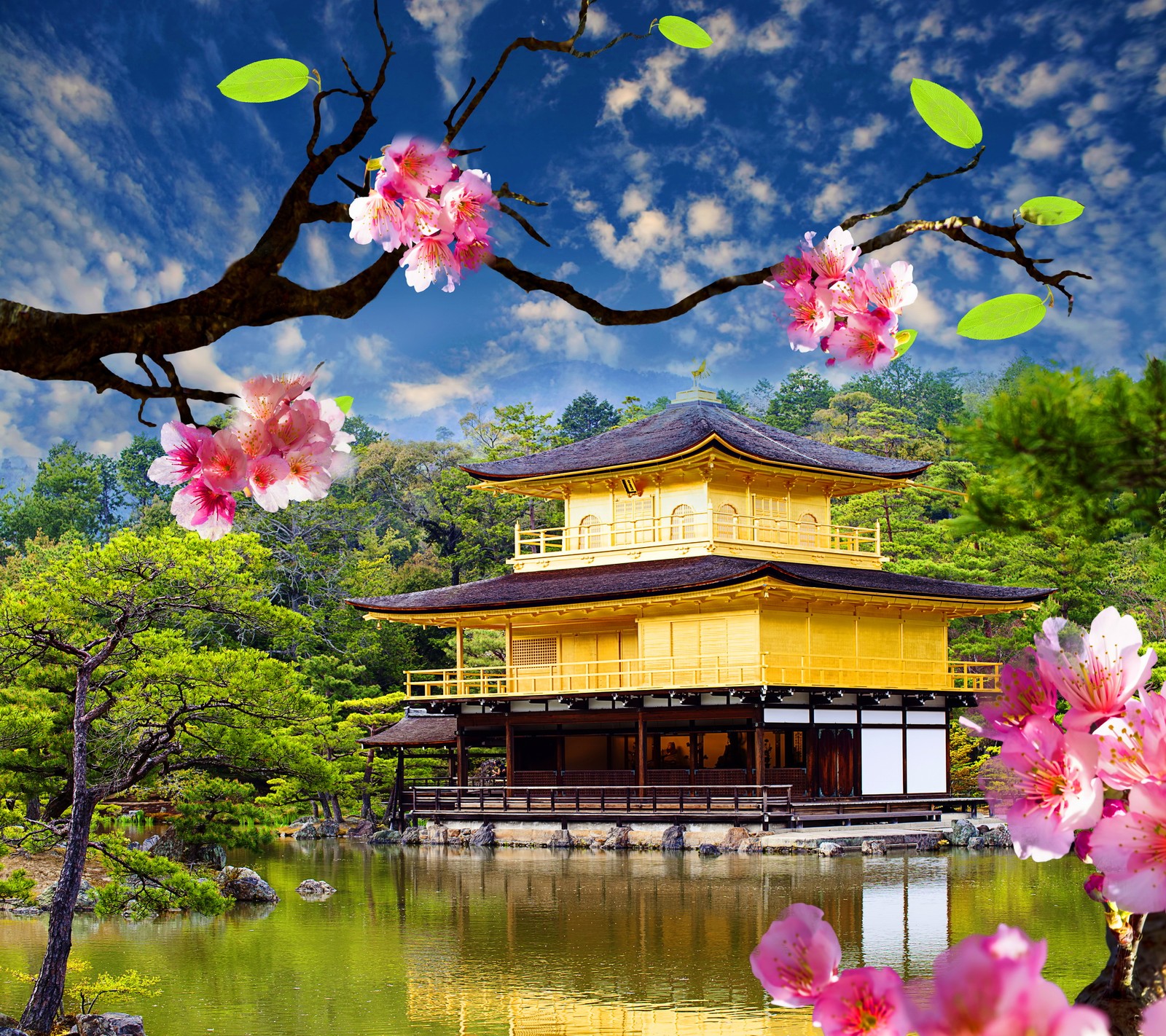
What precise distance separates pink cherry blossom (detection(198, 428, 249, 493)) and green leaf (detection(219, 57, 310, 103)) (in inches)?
20.5

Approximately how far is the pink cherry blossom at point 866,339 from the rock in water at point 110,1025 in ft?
25.6

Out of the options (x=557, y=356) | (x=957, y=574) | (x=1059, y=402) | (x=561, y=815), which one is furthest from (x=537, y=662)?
(x=557, y=356)

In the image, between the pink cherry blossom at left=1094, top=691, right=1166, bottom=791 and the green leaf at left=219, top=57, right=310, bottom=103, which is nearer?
the pink cherry blossom at left=1094, top=691, right=1166, bottom=791

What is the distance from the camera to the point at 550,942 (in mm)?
12547

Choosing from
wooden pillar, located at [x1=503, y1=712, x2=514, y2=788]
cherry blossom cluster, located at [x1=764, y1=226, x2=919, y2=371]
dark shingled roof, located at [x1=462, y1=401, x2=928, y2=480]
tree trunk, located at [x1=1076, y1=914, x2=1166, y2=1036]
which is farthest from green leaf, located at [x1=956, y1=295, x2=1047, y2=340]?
wooden pillar, located at [x1=503, y1=712, x2=514, y2=788]

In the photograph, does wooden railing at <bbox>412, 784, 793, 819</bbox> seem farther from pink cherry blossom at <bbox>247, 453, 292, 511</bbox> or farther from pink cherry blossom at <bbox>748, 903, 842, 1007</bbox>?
pink cherry blossom at <bbox>748, 903, 842, 1007</bbox>

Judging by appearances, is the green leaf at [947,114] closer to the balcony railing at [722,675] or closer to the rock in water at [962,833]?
the balcony railing at [722,675]

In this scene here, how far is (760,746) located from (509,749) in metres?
6.40

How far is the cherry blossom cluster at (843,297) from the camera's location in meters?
2.35

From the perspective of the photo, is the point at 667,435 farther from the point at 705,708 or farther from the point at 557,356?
the point at 557,356

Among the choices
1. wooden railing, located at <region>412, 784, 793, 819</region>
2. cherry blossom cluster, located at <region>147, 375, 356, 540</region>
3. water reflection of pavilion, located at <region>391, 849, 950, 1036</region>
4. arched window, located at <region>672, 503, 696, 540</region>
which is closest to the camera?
cherry blossom cluster, located at <region>147, 375, 356, 540</region>

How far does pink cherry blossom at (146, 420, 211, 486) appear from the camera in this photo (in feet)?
6.89

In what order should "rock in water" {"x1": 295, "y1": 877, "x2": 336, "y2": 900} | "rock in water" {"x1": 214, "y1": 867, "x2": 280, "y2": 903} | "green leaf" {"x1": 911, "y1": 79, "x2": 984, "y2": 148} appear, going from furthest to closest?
"rock in water" {"x1": 295, "y1": 877, "x2": 336, "y2": 900}, "rock in water" {"x1": 214, "y1": 867, "x2": 280, "y2": 903}, "green leaf" {"x1": 911, "y1": 79, "x2": 984, "y2": 148}

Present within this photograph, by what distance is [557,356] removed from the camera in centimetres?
10956
